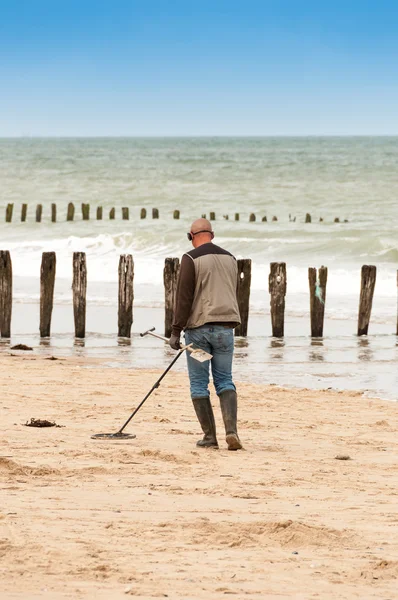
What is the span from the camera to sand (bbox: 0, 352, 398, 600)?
479 cm

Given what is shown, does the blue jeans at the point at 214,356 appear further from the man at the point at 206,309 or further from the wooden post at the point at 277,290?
the wooden post at the point at 277,290

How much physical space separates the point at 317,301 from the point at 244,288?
114cm

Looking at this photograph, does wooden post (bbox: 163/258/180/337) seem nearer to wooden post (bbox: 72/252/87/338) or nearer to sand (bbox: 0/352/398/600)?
wooden post (bbox: 72/252/87/338)

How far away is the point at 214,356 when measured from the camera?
7805mm

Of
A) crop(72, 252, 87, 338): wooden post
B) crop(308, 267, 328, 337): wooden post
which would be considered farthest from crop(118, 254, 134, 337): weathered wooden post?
crop(308, 267, 328, 337): wooden post

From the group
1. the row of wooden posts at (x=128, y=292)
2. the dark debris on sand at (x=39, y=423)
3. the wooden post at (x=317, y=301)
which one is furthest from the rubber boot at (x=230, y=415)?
the wooden post at (x=317, y=301)

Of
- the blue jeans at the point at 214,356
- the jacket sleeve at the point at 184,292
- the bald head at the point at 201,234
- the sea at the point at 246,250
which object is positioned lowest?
the sea at the point at 246,250

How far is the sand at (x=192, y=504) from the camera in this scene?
4.79m

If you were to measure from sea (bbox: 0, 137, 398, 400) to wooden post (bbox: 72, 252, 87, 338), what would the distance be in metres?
0.26

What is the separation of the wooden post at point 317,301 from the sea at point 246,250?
29 cm

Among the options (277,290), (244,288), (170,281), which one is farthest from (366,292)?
(170,281)

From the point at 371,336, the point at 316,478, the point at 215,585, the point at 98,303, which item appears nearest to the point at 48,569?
the point at 215,585

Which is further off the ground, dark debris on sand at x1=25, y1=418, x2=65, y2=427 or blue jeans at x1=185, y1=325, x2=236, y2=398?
blue jeans at x1=185, y1=325, x2=236, y2=398

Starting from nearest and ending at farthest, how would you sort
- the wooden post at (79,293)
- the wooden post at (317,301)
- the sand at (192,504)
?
1. the sand at (192,504)
2. the wooden post at (79,293)
3. the wooden post at (317,301)
